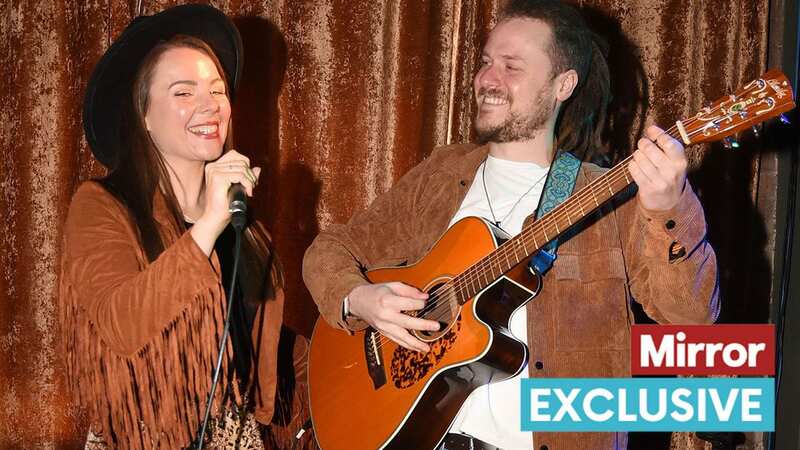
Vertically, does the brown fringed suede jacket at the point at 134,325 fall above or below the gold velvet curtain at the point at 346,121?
below

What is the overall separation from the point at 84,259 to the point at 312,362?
73cm

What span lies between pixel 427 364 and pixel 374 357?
22 centimetres

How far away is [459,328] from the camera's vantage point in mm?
2178

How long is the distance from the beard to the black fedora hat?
70 cm

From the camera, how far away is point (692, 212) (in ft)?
6.61

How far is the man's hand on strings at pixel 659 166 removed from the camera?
191 centimetres

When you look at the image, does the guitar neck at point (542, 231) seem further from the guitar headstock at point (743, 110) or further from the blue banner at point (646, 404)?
the blue banner at point (646, 404)

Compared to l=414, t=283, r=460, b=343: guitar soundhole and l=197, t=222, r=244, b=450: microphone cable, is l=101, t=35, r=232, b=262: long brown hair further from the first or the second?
l=414, t=283, r=460, b=343: guitar soundhole

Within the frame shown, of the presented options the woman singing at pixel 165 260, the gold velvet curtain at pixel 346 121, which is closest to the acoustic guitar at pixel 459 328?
the woman singing at pixel 165 260

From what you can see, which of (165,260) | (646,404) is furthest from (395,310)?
(646,404)

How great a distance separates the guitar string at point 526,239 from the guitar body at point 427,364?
1.0 inches

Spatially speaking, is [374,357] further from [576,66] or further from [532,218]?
[576,66]

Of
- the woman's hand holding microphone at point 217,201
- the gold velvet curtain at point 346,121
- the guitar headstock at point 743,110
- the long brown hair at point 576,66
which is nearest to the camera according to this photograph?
the guitar headstock at point 743,110

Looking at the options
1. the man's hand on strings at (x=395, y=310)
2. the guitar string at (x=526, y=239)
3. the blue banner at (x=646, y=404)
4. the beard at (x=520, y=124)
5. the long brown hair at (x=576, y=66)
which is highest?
the long brown hair at (x=576, y=66)
